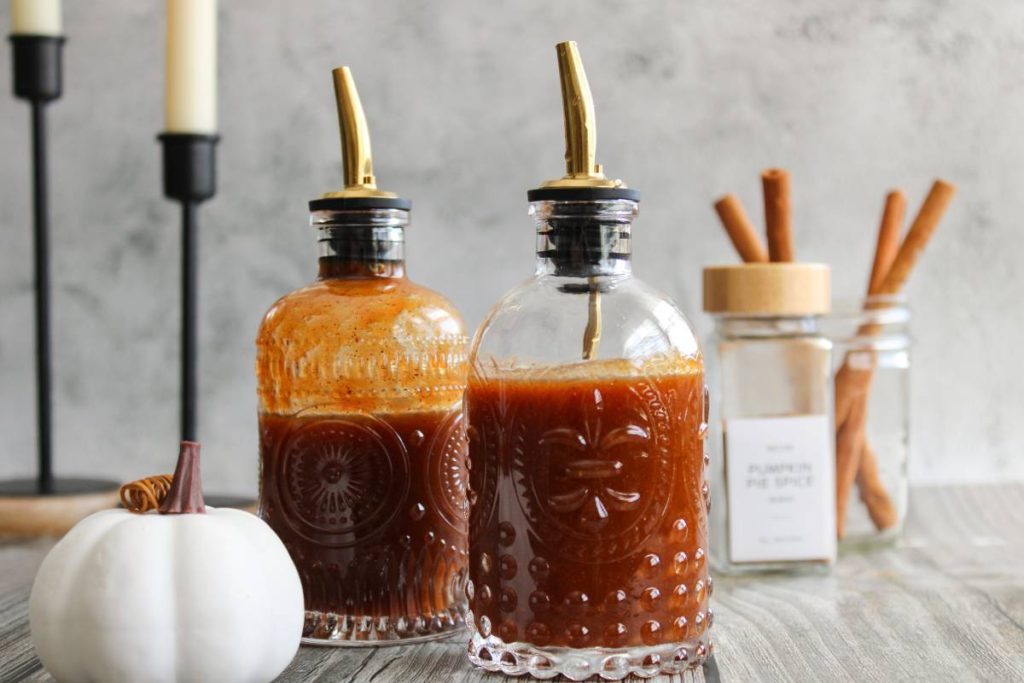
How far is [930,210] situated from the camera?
→ 1.05 metres

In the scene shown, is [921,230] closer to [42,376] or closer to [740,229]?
[740,229]

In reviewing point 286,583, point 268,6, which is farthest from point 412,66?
point 286,583

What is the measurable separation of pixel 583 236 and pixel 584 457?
0.13 metres

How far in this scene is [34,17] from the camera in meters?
1.17

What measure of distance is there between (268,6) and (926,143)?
73 cm

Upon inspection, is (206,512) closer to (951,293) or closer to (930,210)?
(930,210)

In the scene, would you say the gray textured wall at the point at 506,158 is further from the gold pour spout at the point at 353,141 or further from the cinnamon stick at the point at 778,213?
the gold pour spout at the point at 353,141

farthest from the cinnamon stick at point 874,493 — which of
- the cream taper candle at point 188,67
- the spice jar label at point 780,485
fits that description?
the cream taper candle at point 188,67

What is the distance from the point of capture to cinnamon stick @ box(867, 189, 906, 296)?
3.47ft

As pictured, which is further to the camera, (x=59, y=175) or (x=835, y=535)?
(x=59, y=175)

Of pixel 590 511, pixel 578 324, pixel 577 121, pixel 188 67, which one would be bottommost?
pixel 590 511

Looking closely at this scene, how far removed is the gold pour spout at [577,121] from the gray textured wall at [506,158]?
635 millimetres

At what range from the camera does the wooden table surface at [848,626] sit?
0.70m

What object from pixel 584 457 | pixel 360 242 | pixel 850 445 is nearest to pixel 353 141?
pixel 360 242
